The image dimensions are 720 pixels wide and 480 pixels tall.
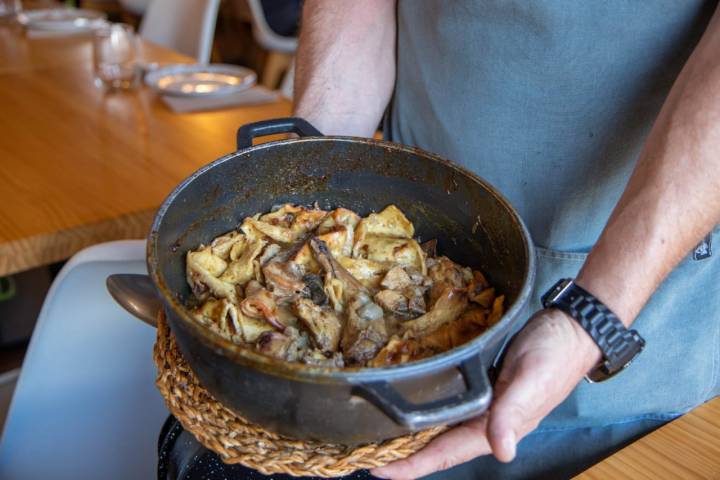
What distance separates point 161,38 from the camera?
284cm

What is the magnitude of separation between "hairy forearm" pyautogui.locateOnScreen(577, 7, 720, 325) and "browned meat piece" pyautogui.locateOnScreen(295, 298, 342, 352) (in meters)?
0.27

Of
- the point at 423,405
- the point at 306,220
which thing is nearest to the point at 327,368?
the point at 423,405

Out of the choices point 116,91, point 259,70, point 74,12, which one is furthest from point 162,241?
point 259,70

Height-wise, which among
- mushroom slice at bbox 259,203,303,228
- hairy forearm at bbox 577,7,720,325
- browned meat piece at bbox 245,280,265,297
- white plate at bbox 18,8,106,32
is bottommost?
white plate at bbox 18,8,106,32

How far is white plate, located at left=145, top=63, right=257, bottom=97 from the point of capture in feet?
6.10

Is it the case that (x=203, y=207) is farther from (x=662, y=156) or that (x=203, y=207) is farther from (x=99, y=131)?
(x=99, y=131)

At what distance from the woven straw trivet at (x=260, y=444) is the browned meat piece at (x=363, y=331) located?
0.31 ft

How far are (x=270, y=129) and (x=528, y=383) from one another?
506 millimetres

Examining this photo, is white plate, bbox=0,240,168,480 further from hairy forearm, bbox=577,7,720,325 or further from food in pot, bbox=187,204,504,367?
hairy forearm, bbox=577,7,720,325

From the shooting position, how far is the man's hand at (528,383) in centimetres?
61

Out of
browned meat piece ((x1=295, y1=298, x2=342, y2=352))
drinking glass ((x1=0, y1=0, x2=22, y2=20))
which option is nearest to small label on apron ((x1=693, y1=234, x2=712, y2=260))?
browned meat piece ((x1=295, y1=298, x2=342, y2=352))

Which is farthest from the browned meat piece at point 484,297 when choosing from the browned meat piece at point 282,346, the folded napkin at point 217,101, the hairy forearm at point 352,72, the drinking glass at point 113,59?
the drinking glass at point 113,59

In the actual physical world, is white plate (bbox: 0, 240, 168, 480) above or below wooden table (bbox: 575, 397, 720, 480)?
below

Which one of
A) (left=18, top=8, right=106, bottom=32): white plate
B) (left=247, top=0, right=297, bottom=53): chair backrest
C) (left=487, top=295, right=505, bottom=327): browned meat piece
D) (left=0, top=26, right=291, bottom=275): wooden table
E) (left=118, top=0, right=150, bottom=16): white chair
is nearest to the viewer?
(left=487, top=295, right=505, bottom=327): browned meat piece
